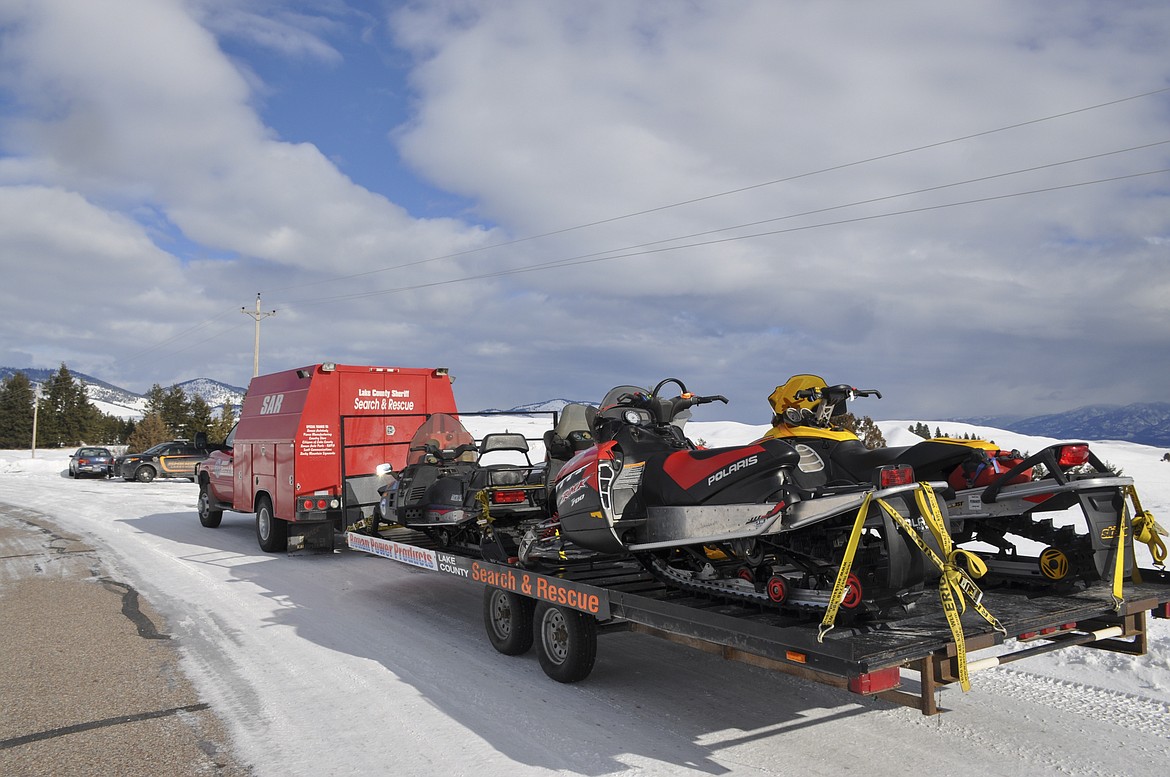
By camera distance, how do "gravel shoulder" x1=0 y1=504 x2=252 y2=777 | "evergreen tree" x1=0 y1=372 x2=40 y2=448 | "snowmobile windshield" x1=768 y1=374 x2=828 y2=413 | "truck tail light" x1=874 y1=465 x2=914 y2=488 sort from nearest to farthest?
"truck tail light" x1=874 y1=465 x2=914 y2=488, "gravel shoulder" x1=0 y1=504 x2=252 y2=777, "snowmobile windshield" x1=768 y1=374 x2=828 y2=413, "evergreen tree" x1=0 y1=372 x2=40 y2=448

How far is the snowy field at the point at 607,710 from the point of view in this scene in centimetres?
430

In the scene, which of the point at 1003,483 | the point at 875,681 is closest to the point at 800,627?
the point at 875,681

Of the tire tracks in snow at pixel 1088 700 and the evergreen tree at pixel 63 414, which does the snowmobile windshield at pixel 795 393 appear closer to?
the tire tracks in snow at pixel 1088 700

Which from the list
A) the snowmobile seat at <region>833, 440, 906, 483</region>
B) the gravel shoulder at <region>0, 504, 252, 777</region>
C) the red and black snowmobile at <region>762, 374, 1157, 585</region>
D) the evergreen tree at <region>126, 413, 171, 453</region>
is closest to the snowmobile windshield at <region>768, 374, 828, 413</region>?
the red and black snowmobile at <region>762, 374, 1157, 585</region>

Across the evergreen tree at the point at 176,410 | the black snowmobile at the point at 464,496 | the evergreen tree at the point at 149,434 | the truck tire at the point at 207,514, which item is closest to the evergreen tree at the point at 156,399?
the evergreen tree at the point at 176,410

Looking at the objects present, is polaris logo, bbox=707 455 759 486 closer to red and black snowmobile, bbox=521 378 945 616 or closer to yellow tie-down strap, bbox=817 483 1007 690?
red and black snowmobile, bbox=521 378 945 616

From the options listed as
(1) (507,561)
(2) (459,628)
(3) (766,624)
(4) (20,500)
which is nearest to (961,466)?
(3) (766,624)

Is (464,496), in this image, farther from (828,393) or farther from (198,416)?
(198,416)

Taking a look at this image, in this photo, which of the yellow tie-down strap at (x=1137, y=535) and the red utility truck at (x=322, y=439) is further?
the red utility truck at (x=322, y=439)

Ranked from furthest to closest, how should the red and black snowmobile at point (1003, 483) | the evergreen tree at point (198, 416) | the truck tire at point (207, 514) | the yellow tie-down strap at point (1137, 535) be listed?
the evergreen tree at point (198, 416), the truck tire at point (207, 514), the red and black snowmobile at point (1003, 483), the yellow tie-down strap at point (1137, 535)

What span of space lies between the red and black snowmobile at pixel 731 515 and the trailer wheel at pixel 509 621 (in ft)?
1.26

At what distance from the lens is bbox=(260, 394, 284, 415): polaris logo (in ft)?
40.5

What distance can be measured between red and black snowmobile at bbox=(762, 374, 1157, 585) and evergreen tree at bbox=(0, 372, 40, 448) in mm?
92813

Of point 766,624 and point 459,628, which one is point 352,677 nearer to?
point 459,628
